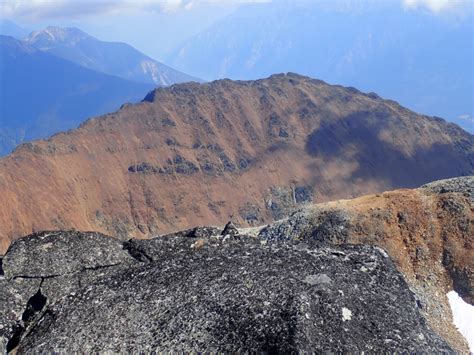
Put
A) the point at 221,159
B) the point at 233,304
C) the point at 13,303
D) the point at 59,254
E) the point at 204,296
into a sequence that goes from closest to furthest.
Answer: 1. the point at 233,304
2. the point at 204,296
3. the point at 13,303
4. the point at 59,254
5. the point at 221,159

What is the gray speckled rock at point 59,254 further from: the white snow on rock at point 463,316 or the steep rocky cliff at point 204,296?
the white snow on rock at point 463,316

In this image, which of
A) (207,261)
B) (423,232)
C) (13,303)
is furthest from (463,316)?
(13,303)

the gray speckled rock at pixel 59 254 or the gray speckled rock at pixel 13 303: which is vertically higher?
the gray speckled rock at pixel 59 254

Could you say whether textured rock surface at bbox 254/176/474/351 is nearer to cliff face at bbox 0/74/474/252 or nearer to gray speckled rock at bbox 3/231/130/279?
gray speckled rock at bbox 3/231/130/279

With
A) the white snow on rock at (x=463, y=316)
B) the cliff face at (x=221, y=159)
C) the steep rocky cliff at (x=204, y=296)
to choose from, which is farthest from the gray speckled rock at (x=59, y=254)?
the cliff face at (x=221, y=159)

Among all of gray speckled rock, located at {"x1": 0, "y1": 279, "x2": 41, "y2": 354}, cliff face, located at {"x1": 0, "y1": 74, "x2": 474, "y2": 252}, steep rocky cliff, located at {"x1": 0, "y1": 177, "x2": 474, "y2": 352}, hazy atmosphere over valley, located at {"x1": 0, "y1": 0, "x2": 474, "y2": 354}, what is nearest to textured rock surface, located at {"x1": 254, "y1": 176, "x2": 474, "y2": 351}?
hazy atmosphere over valley, located at {"x1": 0, "y1": 0, "x2": 474, "y2": 354}

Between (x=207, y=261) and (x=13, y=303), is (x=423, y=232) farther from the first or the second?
(x=13, y=303)
